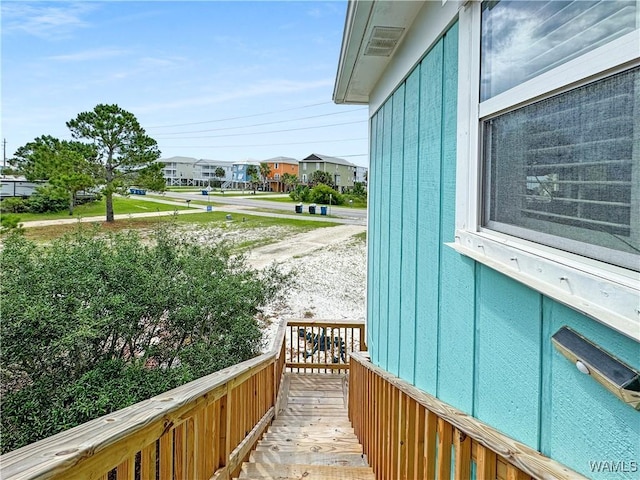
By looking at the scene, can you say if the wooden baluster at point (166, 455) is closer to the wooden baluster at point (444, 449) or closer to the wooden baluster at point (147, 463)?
the wooden baluster at point (147, 463)

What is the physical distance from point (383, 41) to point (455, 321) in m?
1.79

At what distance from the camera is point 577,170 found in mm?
939

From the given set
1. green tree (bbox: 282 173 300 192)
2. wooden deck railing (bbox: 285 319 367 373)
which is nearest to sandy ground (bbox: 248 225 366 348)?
wooden deck railing (bbox: 285 319 367 373)

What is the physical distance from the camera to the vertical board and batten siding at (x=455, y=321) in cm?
86

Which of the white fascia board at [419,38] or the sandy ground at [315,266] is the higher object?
the white fascia board at [419,38]

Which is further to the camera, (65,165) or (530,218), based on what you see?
(65,165)

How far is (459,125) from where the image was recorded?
1560mm

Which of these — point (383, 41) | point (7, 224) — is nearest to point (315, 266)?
point (7, 224)

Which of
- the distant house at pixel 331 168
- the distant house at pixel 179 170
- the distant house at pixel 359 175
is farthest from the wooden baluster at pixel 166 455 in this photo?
the distant house at pixel 179 170

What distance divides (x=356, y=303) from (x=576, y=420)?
7.38m

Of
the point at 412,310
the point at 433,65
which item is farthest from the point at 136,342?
the point at 433,65

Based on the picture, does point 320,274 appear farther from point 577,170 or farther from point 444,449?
point 577,170

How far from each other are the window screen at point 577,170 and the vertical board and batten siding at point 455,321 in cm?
16

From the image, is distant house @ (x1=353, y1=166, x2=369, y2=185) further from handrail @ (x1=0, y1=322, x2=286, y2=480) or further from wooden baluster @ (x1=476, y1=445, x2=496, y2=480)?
wooden baluster @ (x1=476, y1=445, x2=496, y2=480)
